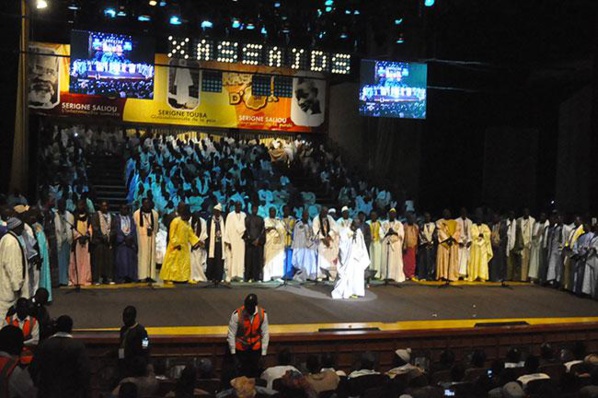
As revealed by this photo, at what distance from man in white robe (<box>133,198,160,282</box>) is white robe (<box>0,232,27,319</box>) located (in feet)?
11.7

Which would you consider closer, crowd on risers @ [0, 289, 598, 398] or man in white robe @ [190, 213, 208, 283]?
crowd on risers @ [0, 289, 598, 398]

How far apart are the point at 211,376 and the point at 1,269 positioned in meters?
3.05

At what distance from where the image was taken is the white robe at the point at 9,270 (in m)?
9.25

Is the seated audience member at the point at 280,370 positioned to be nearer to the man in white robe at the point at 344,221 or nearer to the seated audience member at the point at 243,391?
the seated audience member at the point at 243,391

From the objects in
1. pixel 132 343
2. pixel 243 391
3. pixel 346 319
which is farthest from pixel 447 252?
pixel 243 391

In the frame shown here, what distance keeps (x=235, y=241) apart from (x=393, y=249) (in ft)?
9.18

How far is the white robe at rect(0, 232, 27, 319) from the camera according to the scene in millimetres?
9250

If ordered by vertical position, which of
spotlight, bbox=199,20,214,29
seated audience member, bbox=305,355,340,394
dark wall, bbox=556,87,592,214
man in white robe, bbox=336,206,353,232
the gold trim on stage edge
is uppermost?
spotlight, bbox=199,20,214,29

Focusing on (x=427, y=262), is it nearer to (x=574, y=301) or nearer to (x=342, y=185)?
(x=574, y=301)

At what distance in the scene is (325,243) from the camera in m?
13.9

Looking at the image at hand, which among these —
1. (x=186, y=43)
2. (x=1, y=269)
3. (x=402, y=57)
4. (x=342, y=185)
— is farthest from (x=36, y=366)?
(x=342, y=185)

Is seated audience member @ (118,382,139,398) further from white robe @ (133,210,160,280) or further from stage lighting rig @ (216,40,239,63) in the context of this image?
stage lighting rig @ (216,40,239,63)

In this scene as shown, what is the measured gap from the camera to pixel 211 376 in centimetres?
779

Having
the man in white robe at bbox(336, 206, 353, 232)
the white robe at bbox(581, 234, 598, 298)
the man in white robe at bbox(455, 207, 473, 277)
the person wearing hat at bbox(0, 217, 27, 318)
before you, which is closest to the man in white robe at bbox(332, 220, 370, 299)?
the man in white robe at bbox(336, 206, 353, 232)
